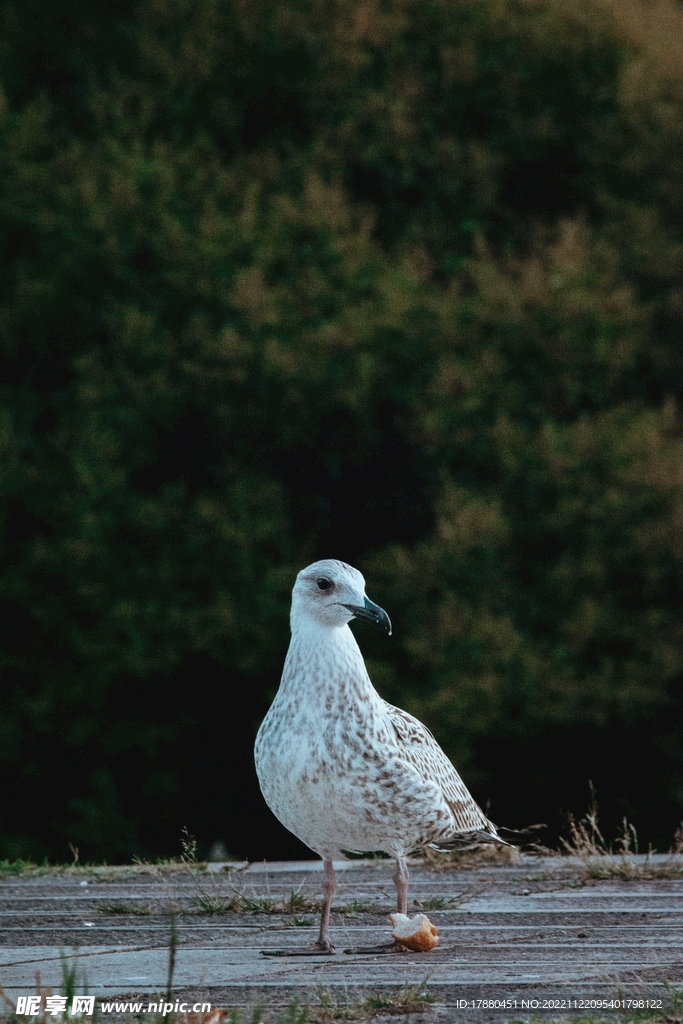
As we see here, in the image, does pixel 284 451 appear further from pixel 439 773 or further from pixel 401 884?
pixel 401 884

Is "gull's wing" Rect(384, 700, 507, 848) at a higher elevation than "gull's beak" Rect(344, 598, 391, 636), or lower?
lower

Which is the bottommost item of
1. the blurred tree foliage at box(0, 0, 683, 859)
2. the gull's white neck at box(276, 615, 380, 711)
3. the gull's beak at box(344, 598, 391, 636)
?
the gull's white neck at box(276, 615, 380, 711)

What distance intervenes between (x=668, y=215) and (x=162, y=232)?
556 cm

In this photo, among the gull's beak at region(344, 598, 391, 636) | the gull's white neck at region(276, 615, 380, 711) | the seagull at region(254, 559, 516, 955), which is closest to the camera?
the seagull at region(254, 559, 516, 955)

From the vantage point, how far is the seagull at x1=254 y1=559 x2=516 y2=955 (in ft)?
18.0

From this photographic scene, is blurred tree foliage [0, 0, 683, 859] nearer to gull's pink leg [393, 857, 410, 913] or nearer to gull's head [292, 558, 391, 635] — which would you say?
gull's pink leg [393, 857, 410, 913]

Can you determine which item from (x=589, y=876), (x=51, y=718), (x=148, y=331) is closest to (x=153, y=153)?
(x=148, y=331)

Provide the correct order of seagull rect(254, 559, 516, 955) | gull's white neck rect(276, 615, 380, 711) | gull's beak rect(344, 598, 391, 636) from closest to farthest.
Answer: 1. seagull rect(254, 559, 516, 955)
2. gull's white neck rect(276, 615, 380, 711)
3. gull's beak rect(344, 598, 391, 636)

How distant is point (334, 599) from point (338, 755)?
604 mm

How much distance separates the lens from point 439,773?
19.8 feet

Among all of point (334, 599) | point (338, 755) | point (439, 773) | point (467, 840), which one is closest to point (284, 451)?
point (467, 840)

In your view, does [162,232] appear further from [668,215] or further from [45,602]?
[668,215]

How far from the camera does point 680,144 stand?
56.7 ft

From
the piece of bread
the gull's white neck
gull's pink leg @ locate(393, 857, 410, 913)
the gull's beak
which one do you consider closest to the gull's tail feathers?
gull's pink leg @ locate(393, 857, 410, 913)
